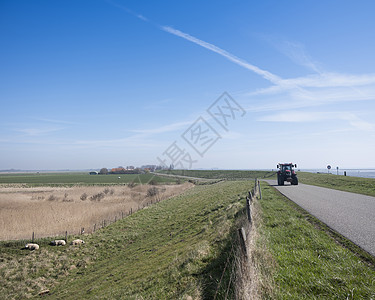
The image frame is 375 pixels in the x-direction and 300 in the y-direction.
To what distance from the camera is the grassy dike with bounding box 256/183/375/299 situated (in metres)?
5.05

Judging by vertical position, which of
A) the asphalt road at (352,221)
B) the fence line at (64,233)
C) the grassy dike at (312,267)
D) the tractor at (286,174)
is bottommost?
the fence line at (64,233)

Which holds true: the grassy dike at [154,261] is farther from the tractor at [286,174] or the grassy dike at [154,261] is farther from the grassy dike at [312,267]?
the tractor at [286,174]

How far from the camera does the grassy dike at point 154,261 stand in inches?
288

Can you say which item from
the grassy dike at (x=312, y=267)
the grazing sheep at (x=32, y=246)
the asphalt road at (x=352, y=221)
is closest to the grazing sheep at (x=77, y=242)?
the grazing sheep at (x=32, y=246)

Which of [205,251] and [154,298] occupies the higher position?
[205,251]

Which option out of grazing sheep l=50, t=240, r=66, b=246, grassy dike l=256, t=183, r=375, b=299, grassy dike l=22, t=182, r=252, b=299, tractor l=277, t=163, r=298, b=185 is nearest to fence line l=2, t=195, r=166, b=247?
grazing sheep l=50, t=240, r=66, b=246

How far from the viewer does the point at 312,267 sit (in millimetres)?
6172

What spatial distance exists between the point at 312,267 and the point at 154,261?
8.40 metres

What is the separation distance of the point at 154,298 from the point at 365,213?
11.1 meters

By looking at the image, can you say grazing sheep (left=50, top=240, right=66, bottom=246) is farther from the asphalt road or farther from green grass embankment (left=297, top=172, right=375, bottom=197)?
green grass embankment (left=297, top=172, right=375, bottom=197)

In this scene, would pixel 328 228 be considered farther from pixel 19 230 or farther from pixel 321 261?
pixel 19 230

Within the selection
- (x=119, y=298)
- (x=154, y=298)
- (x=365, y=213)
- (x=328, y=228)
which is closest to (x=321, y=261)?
(x=328, y=228)

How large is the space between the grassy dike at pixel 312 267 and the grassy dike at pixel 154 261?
1085 millimetres

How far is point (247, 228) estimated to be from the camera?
8.47m
